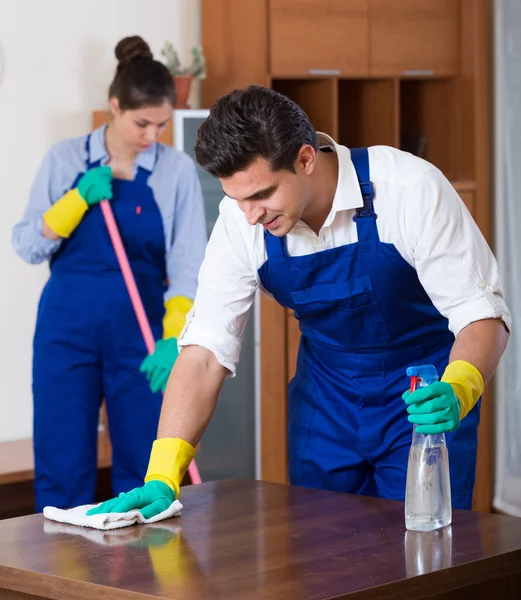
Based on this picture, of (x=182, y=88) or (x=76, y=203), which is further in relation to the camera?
(x=182, y=88)

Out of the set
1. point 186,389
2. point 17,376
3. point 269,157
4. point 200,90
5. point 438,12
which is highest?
point 438,12

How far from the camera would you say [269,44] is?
426 cm

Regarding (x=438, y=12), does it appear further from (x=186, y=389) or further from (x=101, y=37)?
(x=186, y=389)

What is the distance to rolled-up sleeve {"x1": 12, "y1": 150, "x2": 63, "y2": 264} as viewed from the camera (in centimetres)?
321

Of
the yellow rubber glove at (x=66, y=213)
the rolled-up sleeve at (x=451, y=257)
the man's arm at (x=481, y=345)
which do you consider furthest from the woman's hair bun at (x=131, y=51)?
the man's arm at (x=481, y=345)

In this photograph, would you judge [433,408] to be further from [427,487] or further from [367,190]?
[367,190]

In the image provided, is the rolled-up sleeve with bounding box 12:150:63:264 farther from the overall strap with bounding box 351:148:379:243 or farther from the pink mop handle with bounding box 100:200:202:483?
the overall strap with bounding box 351:148:379:243

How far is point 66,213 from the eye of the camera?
3160mm

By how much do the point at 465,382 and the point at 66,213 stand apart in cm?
161

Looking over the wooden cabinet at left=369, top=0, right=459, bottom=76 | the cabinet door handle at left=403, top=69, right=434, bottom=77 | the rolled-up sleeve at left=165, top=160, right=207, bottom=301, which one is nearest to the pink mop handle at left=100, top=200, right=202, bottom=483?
the rolled-up sleeve at left=165, top=160, right=207, bottom=301

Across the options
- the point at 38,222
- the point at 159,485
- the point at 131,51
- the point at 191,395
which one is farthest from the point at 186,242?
the point at 159,485

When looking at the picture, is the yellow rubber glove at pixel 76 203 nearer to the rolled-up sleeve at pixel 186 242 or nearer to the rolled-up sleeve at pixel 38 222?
the rolled-up sleeve at pixel 38 222

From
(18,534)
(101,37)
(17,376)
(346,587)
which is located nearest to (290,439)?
(18,534)

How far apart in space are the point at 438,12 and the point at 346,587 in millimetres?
3422
